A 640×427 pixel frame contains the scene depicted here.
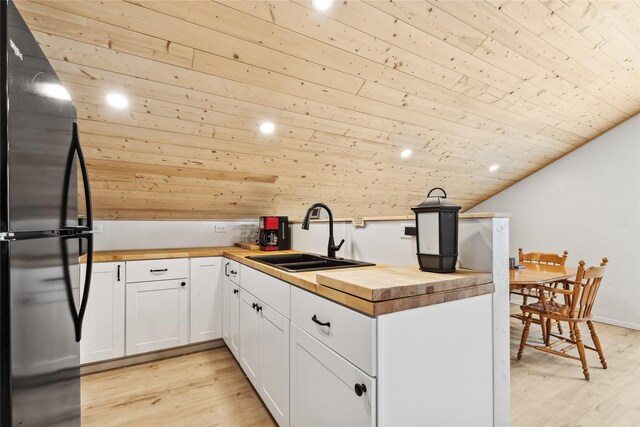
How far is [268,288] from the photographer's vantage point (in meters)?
1.77

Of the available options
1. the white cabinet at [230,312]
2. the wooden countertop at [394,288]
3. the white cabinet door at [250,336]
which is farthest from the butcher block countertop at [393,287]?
the white cabinet at [230,312]

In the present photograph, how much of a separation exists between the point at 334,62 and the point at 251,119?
2.45ft

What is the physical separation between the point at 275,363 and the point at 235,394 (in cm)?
69

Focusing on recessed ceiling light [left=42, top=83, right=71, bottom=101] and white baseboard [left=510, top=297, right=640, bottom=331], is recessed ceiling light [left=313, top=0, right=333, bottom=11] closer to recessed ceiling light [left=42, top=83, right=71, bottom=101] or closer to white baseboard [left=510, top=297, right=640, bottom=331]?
recessed ceiling light [left=42, top=83, right=71, bottom=101]

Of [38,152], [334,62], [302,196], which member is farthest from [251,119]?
[38,152]

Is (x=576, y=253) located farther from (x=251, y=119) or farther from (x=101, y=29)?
(x=101, y=29)

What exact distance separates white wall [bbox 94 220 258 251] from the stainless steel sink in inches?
54.5

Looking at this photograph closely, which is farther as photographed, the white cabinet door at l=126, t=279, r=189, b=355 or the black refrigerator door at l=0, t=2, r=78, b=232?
the white cabinet door at l=126, t=279, r=189, b=355

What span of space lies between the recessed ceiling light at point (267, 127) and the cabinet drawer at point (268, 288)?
3.56 ft

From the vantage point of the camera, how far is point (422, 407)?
108cm

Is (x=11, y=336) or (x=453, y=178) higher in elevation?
(x=453, y=178)

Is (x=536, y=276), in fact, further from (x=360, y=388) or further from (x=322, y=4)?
(x=322, y=4)

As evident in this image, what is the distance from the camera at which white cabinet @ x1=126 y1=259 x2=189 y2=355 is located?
2.52 meters

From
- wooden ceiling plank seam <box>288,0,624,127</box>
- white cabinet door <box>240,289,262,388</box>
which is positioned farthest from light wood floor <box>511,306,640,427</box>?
wooden ceiling plank seam <box>288,0,624,127</box>
